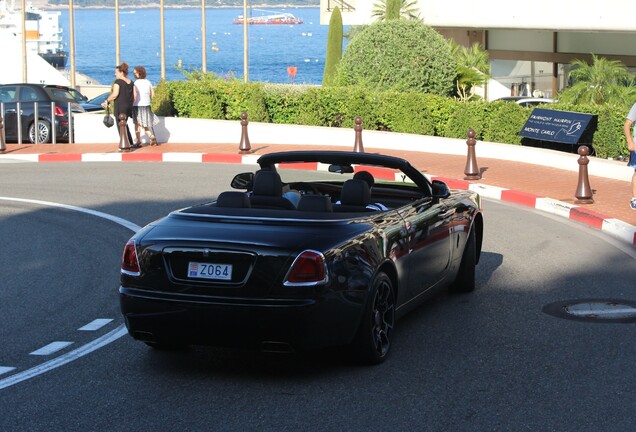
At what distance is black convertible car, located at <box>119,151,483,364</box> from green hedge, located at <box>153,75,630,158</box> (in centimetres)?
1281

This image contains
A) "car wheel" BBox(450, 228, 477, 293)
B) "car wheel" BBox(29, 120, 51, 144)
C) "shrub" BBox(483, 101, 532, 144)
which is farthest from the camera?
"car wheel" BBox(29, 120, 51, 144)

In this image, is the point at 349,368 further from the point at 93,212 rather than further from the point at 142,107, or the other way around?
the point at 142,107

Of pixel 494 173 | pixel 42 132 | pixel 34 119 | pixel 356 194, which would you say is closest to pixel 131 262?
pixel 356 194

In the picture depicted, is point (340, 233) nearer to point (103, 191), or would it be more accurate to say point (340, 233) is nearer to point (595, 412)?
point (595, 412)

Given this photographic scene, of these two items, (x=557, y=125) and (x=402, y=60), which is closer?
(x=557, y=125)

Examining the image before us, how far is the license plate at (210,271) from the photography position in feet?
22.6

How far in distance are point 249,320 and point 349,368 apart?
3.01ft

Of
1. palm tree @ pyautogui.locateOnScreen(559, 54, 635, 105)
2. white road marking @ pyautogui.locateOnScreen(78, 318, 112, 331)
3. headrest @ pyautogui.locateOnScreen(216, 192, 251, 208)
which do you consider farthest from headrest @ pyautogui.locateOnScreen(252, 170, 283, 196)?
palm tree @ pyautogui.locateOnScreen(559, 54, 635, 105)

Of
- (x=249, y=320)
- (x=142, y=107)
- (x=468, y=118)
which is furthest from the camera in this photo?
(x=142, y=107)

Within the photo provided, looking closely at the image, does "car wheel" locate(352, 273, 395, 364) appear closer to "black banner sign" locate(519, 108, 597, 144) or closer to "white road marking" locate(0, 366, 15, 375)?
"white road marking" locate(0, 366, 15, 375)

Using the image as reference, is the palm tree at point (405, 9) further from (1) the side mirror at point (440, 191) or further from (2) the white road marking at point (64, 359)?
(2) the white road marking at point (64, 359)

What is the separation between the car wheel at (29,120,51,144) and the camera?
1007 inches

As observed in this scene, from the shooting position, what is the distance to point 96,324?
8.64m

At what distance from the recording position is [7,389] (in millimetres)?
6898
